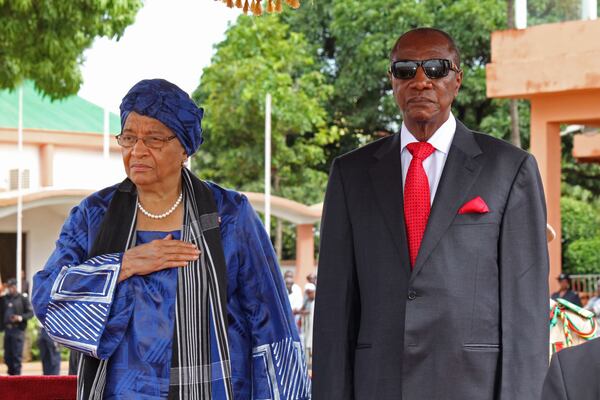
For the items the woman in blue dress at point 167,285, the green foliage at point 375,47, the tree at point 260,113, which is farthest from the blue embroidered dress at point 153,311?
the green foliage at point 375,47

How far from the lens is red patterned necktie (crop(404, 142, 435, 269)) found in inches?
141

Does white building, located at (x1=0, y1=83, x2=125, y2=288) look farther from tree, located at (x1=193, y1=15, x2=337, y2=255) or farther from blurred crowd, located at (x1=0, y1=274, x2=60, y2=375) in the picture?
blurred crowd, located at (x1=0, y1=274, x2=60, y2=375)

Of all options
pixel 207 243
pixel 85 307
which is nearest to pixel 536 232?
pixel 207 243

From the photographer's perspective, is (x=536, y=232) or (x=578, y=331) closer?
(x=536, y=232)

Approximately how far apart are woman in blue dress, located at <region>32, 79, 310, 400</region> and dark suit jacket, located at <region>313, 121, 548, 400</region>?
0.41 m

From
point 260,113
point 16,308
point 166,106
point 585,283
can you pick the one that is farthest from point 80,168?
point 166,106

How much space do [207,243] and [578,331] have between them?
2.79 metres

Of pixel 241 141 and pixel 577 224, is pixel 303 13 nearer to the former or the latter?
pixel 241 141

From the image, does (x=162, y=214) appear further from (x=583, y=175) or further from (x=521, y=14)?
(x=583, y=175)

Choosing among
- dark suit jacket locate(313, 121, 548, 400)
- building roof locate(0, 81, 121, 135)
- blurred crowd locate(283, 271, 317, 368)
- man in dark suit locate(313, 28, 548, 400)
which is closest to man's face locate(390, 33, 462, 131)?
man in dark suit locate(313, 28, 548, 400)

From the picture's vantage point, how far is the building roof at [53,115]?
1235 inches

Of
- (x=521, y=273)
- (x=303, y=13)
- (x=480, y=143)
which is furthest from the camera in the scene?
(x=303, y=13)

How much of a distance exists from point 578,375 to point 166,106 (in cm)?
244

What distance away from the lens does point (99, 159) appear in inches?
1206
